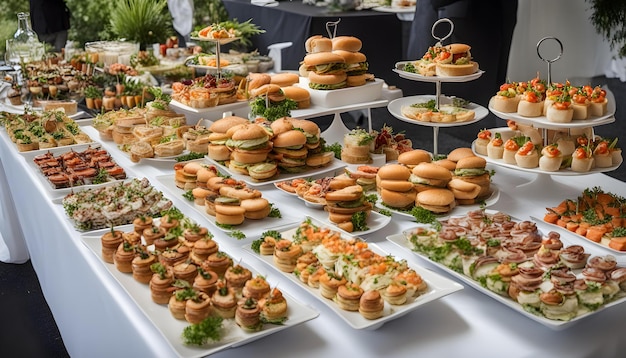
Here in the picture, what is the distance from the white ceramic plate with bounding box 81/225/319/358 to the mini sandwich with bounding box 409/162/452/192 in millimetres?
732

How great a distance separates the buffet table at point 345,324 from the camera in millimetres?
1532

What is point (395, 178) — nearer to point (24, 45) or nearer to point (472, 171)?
point (472, 171)

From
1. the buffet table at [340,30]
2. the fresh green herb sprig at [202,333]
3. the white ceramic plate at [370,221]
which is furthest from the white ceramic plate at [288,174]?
the buffet table at [340,30]

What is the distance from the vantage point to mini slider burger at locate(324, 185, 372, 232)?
2.09 m

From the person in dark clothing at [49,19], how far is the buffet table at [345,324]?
16.5 feet

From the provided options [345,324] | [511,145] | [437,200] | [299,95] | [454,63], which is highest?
[454,63]

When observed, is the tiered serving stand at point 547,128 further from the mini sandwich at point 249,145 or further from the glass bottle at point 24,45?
the glass bottle at point 24,45

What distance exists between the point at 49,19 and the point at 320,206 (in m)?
5.58

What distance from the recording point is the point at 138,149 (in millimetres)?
2783

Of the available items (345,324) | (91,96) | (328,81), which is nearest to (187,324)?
(345,324)

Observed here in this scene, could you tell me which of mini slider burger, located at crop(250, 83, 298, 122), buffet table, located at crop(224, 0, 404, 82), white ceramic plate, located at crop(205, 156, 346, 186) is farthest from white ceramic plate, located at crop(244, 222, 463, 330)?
buffet table, located at crop(224, 0, 404, 82)

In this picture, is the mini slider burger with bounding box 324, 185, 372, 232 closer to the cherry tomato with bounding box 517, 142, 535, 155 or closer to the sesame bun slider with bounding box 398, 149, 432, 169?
the sesame bun slider with bounding box 398, 149, 432, 169

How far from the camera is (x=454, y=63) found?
2.69m

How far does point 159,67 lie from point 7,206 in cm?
160
